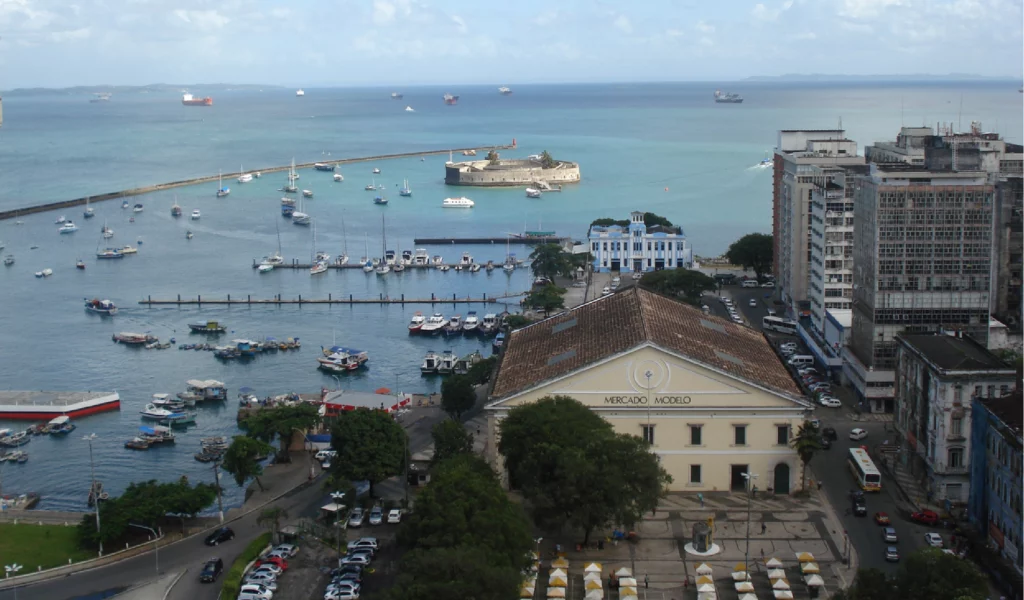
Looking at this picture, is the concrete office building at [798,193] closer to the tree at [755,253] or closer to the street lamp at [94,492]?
the tree at [755,253]

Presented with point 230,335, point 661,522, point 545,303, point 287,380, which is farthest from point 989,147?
point 230,335

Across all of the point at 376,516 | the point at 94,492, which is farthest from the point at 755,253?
the point at 94,492

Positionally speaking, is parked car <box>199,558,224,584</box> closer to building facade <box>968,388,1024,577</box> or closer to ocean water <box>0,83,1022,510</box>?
ocean water <box>0,83,1022,510</box>

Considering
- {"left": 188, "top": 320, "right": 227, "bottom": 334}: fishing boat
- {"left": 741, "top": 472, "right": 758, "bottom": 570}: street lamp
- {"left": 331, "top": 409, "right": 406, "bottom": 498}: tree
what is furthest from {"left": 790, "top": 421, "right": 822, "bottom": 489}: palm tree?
{"left": 188, "top": 320, "right": 227, "bottom": 334}: fishing boat

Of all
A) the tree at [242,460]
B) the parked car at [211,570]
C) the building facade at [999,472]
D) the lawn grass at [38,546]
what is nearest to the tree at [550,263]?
the tree at [242,460]

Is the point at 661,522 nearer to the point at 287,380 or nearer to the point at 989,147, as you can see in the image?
the point at 287,380
